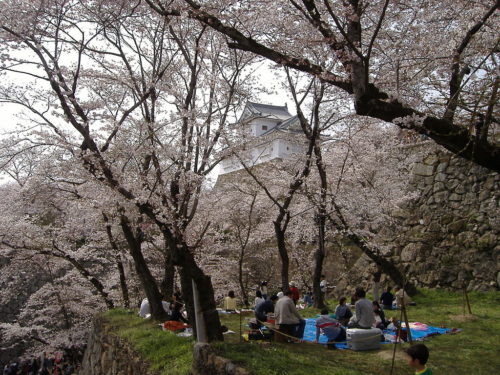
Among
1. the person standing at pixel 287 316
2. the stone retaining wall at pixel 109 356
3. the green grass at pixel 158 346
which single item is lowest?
the stone retaining wall at pixel 109 356

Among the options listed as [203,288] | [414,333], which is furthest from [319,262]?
[203,288]

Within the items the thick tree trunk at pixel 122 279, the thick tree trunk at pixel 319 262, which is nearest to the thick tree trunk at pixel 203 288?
the thick tree trunk at pixel 319 262

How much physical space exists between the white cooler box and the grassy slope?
197 millimetres

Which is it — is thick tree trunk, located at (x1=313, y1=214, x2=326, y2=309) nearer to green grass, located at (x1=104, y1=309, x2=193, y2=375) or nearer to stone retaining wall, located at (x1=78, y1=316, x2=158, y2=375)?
green grass, located at (x1=104, y1=309, x2=193, y2=375)

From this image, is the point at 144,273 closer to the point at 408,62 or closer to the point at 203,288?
the point at 203,288

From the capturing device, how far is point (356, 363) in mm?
7078

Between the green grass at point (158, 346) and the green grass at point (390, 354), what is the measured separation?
2.90 feet

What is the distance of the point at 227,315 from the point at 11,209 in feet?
29.1

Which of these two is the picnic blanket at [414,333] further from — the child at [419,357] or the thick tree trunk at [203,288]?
the child at [419,357]

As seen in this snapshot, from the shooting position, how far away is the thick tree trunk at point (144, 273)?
Answer: 10.7m

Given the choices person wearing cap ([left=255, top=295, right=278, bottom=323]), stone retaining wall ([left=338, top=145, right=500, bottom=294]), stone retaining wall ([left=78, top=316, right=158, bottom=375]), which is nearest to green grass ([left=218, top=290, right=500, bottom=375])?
person wearing cap ([left=255, top=295, right=278, bottom=323])

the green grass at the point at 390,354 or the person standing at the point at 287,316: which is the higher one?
the person standing at the point at 287,316

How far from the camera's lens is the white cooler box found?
8.23m

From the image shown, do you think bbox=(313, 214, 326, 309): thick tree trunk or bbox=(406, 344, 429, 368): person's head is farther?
bbox=(313, 214, 326, 309): thick tree trunk
